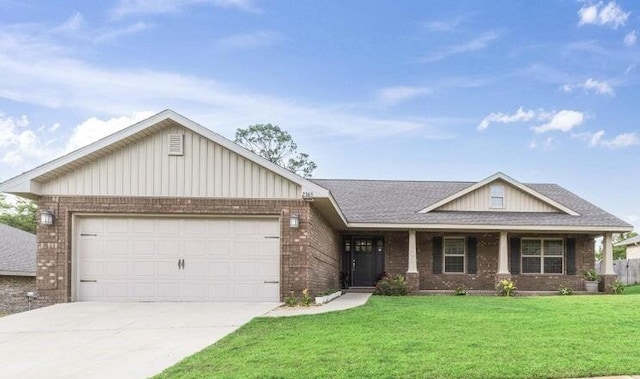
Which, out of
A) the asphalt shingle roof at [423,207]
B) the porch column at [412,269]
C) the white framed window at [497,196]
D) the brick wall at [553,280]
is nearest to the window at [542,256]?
the brick wall at [553,280]

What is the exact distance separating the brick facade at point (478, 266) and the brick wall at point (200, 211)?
28.7 ft

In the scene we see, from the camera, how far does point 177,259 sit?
13984 millimetres

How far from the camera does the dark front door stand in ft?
73.3

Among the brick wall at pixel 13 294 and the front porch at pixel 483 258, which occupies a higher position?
the front porch at pixel 483 258

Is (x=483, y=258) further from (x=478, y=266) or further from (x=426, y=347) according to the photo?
(x=426, y=347)

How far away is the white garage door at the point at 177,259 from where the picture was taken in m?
13.9

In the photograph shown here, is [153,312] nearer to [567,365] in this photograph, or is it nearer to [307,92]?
[567,365]

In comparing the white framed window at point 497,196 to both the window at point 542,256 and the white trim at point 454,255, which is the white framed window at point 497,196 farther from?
the white trim at point 454,255

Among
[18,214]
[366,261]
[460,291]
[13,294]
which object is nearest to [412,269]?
[460,291]

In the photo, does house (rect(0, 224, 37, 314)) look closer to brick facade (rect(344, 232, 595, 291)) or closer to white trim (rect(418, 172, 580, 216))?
brick facade (rect(344, 232, 595, 291))

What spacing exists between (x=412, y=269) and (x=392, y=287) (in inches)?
49.4

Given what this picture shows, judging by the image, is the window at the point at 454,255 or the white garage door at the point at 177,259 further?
the window at the point at 454,255

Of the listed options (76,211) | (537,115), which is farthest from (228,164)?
(537,115)

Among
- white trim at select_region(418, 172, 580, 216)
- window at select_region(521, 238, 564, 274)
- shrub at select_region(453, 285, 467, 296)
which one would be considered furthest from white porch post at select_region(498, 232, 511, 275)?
white trim at select_region(418, 172, 580, 216)
